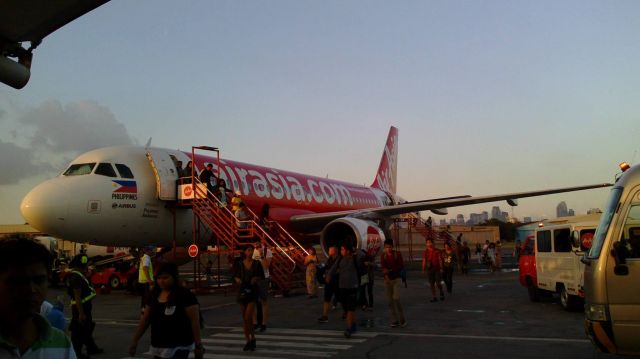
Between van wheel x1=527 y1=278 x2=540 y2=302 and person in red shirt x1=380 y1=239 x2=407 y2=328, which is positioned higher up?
person in red shirt x1=380 y1=239 x2=407 y2=328

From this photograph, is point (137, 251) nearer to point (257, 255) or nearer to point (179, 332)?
point (257, 255)

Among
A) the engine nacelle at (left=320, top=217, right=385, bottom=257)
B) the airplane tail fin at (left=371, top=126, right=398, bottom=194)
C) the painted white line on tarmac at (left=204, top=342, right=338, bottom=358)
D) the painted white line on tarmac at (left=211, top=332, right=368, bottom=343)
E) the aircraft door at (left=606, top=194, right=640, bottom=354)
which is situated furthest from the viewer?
the airplane tail fin at (left=371, top=126, right=398, bottom=194)

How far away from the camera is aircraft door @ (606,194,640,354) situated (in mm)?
5062

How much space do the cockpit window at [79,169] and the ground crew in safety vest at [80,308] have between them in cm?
673

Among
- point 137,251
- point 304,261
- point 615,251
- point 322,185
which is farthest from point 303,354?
point 322,185

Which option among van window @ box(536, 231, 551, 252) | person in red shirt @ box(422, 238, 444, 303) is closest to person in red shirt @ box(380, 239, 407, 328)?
person in red shirt @ box(422, 238, 444, 303)

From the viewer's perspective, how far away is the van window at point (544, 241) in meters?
11.3

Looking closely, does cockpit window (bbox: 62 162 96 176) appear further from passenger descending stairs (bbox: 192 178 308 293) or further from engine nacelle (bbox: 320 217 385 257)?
engine nacelle (bbox: 320 217 385 257)

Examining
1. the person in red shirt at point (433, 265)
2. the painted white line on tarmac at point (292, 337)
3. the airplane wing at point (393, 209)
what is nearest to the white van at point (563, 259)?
the person in red shirt at point (433, 265)

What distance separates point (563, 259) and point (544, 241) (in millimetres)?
1098

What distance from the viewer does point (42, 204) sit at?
1216cm

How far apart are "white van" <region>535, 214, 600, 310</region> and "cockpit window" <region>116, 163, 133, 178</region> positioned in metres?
10.3

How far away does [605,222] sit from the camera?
5.68 metres

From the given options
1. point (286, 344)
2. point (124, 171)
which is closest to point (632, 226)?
point (286, 344)
